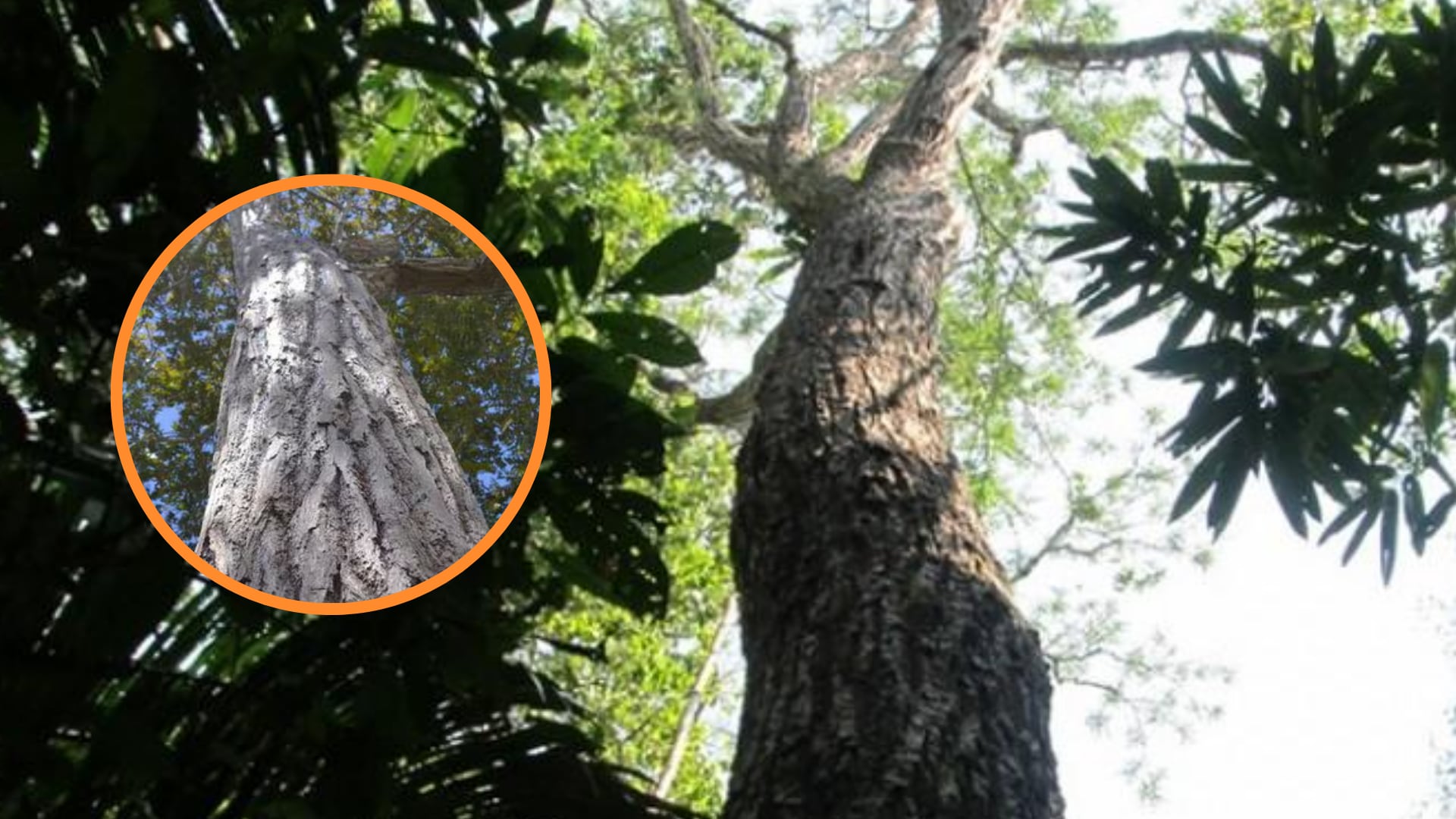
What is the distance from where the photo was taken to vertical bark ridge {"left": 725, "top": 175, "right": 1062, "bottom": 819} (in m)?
1.73

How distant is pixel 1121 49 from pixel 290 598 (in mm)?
6842

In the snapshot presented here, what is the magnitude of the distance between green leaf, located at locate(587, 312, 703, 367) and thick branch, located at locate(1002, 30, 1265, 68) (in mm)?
5501

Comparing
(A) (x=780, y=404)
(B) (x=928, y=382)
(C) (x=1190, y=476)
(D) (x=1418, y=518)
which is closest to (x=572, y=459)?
(A) (x=780, y=404)

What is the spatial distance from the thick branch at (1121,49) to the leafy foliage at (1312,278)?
141 inches

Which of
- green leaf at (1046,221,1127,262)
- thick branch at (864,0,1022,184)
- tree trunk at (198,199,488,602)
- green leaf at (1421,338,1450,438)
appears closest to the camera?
tree trunk at (198,199,488,602)

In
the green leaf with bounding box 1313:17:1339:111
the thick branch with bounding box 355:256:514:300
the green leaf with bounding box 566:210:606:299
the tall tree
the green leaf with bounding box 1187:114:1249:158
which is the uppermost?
the green leaf with bounding box 1313:17:1339:111

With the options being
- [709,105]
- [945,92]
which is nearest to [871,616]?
[945,92]

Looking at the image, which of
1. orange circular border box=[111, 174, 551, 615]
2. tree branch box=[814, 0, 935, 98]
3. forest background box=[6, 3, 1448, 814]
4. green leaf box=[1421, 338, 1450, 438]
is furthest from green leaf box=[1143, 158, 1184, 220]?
tree branch box=[814, 0, 935, 98]

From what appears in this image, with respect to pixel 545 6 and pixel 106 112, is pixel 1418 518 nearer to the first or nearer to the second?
pixel 545 6

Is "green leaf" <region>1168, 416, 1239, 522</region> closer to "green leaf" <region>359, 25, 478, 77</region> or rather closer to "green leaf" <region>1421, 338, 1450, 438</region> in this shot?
"green leaf" <region>1421, 338, 1450, 438</region>

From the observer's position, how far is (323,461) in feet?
4.13

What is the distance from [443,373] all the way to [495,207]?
61cm

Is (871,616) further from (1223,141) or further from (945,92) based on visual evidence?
(945,92)

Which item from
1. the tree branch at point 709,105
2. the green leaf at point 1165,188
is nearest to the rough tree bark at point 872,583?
the green leaf at point 1165,188
